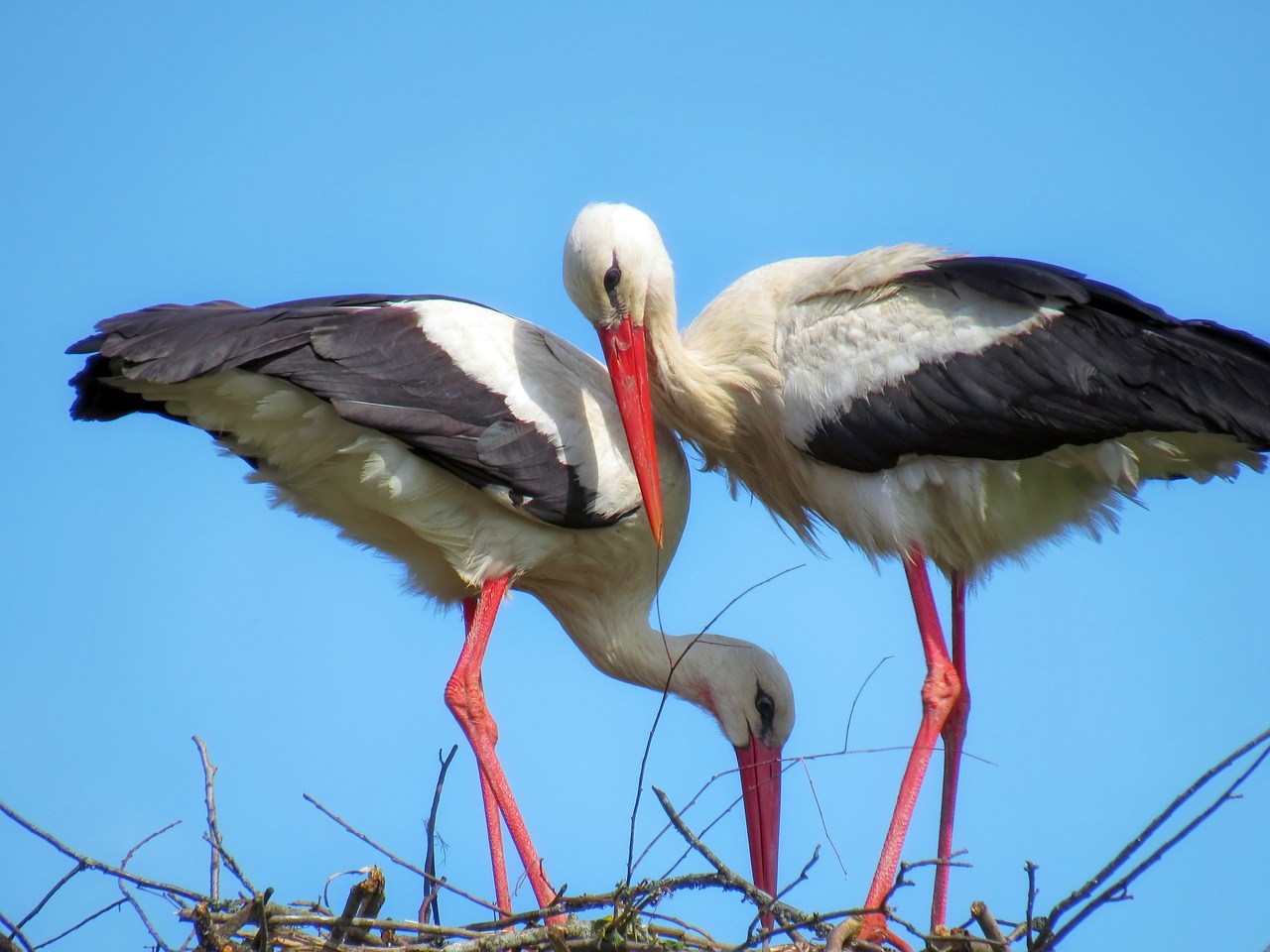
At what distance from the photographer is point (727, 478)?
22.5 ft

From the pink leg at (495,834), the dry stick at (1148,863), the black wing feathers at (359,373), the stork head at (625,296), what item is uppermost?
the stork head at (625,296)

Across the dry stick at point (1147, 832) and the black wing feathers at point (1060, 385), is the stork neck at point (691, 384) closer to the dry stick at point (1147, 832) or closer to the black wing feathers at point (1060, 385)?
the black wing feathers at point (1060, 385)

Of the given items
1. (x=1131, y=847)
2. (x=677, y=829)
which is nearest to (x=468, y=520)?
(x=677, y=829)

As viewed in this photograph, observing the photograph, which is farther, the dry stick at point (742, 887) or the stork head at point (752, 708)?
the stork head at point (752, 708)

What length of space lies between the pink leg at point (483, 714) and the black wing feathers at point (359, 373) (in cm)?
50

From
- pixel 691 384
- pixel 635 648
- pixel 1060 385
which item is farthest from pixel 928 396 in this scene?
pixel 635 648

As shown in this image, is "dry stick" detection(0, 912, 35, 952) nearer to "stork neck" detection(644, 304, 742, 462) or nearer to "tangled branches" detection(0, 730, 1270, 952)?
"tangled branches" detection(0, 730, 1270, 952)

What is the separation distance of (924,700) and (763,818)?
34.5 inches

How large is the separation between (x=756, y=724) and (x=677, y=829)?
2326 mm

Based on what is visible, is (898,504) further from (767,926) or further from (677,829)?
(677,829)

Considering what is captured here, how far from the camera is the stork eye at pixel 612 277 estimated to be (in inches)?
252

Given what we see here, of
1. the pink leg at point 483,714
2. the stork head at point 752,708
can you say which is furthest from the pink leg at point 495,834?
the stork head at point 752,708

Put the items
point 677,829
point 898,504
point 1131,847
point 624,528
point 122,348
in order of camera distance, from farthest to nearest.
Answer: point 624,528
point 898,504
point 122,348
point 677,829
point 1131,847

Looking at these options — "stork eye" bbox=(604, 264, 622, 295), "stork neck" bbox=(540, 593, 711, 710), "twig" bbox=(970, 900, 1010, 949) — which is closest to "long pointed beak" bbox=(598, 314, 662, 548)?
"stork eye" bbox=(604, 264, 622, 295)
